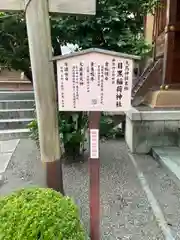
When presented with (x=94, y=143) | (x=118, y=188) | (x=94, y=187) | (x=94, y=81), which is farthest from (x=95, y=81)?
(x=118, y=188)

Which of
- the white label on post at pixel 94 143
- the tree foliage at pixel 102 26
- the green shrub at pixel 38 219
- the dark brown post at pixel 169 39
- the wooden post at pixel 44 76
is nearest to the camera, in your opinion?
the green shrub at pixel 38 219

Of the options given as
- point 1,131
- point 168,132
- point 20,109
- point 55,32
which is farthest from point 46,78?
point 20,109

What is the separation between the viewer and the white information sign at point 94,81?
204cm

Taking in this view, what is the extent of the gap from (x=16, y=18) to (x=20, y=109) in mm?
3798

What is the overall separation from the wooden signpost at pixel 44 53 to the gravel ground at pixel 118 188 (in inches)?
33.4

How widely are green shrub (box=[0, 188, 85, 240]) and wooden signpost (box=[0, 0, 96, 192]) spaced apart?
2.33 feet

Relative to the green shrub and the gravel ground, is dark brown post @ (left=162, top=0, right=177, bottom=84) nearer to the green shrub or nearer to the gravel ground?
the gravel ground

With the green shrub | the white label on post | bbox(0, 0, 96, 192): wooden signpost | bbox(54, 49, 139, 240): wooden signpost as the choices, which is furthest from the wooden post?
the green shrub

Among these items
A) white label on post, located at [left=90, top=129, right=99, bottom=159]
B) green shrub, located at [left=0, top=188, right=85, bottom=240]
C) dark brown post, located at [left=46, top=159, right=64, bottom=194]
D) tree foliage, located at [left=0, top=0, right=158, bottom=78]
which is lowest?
dark brown post, located at [left=46, top=159, right=64, bottom=194]

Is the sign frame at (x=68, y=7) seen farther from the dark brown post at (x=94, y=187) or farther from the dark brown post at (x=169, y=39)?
the dark brown post at (x=169, y=39)

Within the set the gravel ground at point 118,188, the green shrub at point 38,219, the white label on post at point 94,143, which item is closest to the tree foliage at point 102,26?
the gravel ground at point 118,188

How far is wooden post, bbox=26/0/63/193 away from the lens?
2418mm

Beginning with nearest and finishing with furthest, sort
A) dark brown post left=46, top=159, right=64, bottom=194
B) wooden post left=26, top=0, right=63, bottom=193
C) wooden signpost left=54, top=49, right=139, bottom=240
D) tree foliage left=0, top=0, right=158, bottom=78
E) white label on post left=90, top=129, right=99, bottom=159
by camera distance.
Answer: wooden signpost left=54, top=49, right=139, bottom=240
white label on post left=90, top=129, right=99, bottom=159
wooden post left=26, top=0, right=63, bottom=193
dark brown post left=46, top=159, right=64, bottom=194
tree foliage left=0, top=0, right=158, bottom=78

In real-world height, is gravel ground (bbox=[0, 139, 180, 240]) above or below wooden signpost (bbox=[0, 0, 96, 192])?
below
